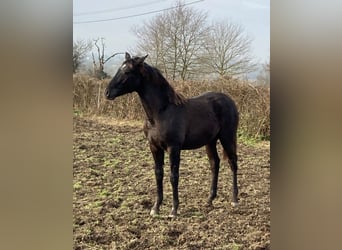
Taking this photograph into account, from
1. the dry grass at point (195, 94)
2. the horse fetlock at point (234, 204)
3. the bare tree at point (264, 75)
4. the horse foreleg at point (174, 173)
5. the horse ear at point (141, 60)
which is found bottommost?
the horse fetlock at point (234, 204)

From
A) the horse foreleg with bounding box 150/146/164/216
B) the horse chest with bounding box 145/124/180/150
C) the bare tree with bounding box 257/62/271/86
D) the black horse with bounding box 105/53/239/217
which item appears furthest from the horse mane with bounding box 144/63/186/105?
the bare tree with bounding box 257/62/271/86

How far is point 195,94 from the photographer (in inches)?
78.6

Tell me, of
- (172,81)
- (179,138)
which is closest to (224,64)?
(172,81)

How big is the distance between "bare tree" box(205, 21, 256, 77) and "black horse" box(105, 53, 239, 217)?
0.13 meters

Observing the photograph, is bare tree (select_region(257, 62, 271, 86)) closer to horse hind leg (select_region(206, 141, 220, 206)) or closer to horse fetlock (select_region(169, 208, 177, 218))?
horse hind leg (select_region(206, 141, 220, 206))

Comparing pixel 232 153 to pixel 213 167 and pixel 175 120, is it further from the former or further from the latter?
pixel 175 120

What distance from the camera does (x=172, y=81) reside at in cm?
198

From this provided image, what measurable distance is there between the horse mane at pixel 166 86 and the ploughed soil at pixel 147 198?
0.20 meters

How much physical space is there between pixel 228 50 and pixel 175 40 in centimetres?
24

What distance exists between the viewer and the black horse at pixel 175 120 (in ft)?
6.43

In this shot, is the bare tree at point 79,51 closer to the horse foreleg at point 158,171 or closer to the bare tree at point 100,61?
the bare tree at point 100,61

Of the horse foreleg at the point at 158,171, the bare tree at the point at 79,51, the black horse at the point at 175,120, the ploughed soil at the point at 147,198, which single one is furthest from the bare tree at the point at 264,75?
the bare tree at the point at 79,51
